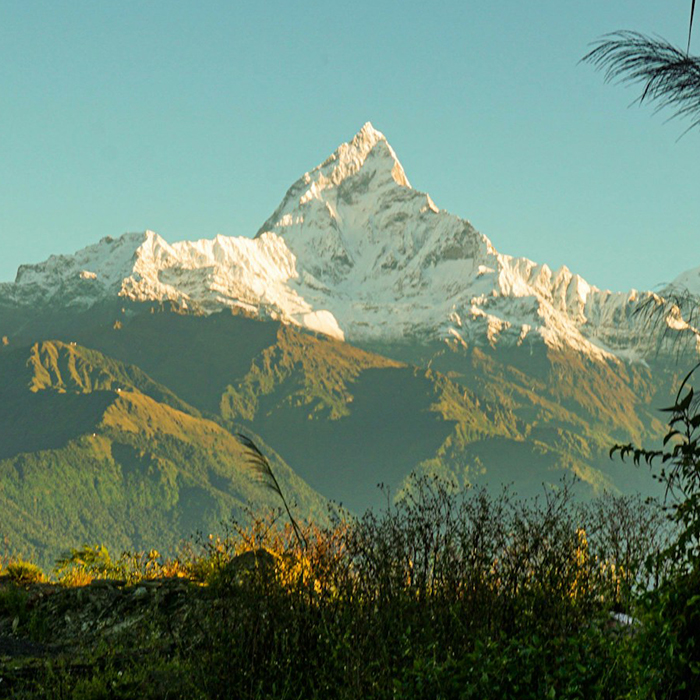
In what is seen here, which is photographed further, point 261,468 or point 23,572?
point 23,572

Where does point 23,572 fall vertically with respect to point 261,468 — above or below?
below

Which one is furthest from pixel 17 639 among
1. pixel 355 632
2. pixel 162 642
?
pixel 355 632

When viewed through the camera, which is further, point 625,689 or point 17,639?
point 17,639

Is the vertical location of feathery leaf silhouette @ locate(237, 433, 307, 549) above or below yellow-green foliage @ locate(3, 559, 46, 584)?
above

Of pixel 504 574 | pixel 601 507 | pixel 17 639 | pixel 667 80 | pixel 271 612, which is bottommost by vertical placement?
pixel 17 639

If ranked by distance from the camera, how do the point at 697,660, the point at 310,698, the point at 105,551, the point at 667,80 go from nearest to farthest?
1. the point at 697,660
2. the point at 667,80
3. the point at 310,698
4. the point at 105,551

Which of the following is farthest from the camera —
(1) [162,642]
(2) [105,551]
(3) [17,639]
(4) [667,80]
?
(2) [105,551]

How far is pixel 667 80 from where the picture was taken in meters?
6.06

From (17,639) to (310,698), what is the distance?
4.30 metres

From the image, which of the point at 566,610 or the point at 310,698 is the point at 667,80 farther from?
the point at 310,698

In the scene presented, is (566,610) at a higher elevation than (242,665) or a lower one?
higher

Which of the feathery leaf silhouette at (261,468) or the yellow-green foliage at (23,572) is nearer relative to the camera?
the feathery leaf silhouette at (261,468)

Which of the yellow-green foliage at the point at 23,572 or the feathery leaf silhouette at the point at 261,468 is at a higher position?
the feathery leaf silhouette at the point at 261,468

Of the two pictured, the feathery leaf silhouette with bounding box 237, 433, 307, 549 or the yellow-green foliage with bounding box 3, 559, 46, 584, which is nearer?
the feathery leaf silhouette with bounding box 237, 433, 307, 549
